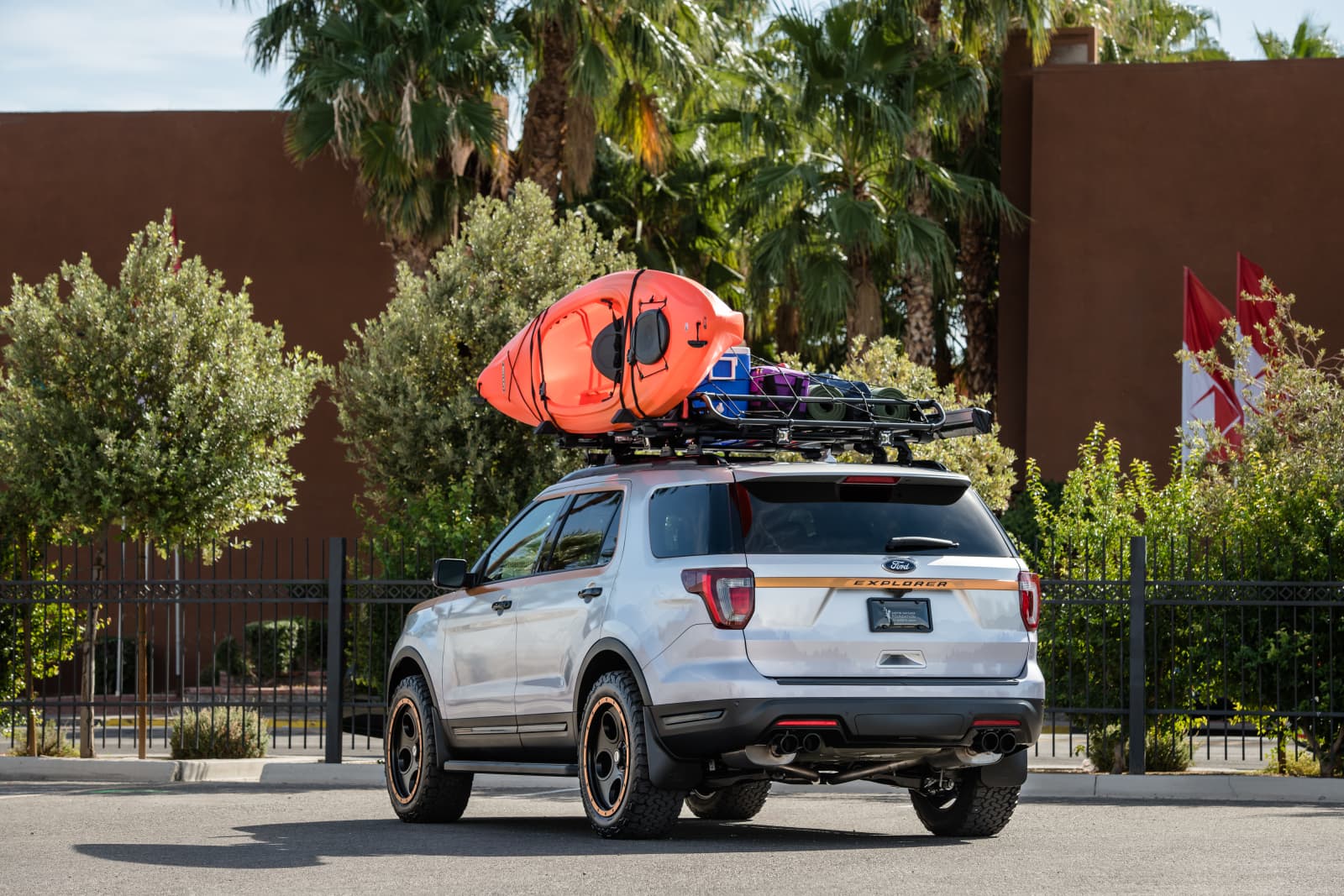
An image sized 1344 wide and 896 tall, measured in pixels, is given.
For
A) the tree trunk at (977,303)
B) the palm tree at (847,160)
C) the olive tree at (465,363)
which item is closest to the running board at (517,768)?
the olive tree at (465,363)

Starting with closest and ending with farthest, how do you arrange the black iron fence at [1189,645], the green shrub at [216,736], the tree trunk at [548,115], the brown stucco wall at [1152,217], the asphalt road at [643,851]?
1. the asphalt road at [643,851]
2. the black iron fence at [1189,645]
3. the green shrub at [216,736]
4. the tree trunk at [548,115]
5. the brown stucco wall at [1152,217]

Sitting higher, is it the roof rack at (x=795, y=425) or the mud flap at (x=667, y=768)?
the roof rack at (x=795, y=425)

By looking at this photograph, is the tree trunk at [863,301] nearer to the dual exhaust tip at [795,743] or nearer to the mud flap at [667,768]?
the mud flap at [667,768]

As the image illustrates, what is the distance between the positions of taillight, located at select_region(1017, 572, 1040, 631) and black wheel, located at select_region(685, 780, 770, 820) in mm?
2480

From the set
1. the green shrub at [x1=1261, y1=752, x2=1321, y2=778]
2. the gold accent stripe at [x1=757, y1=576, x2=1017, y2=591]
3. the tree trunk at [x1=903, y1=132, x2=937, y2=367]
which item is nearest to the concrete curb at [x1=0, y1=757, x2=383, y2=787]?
the gold accent stripe at [x1=757, y1=576, x2=1017, y2=591]

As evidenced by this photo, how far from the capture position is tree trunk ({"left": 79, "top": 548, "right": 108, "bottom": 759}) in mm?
16109

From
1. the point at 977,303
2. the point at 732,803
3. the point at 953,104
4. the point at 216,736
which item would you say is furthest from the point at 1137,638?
the point at 977,303

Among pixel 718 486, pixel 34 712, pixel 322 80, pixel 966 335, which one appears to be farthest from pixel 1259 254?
pixel 718 486

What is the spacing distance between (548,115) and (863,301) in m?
5.62

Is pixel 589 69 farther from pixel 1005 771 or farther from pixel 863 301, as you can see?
pixel 1005 771

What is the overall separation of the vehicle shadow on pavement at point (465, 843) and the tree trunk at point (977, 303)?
20681 mm

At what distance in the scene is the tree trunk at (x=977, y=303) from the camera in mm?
30578

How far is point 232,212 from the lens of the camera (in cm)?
2823

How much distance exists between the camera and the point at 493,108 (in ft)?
83.6
